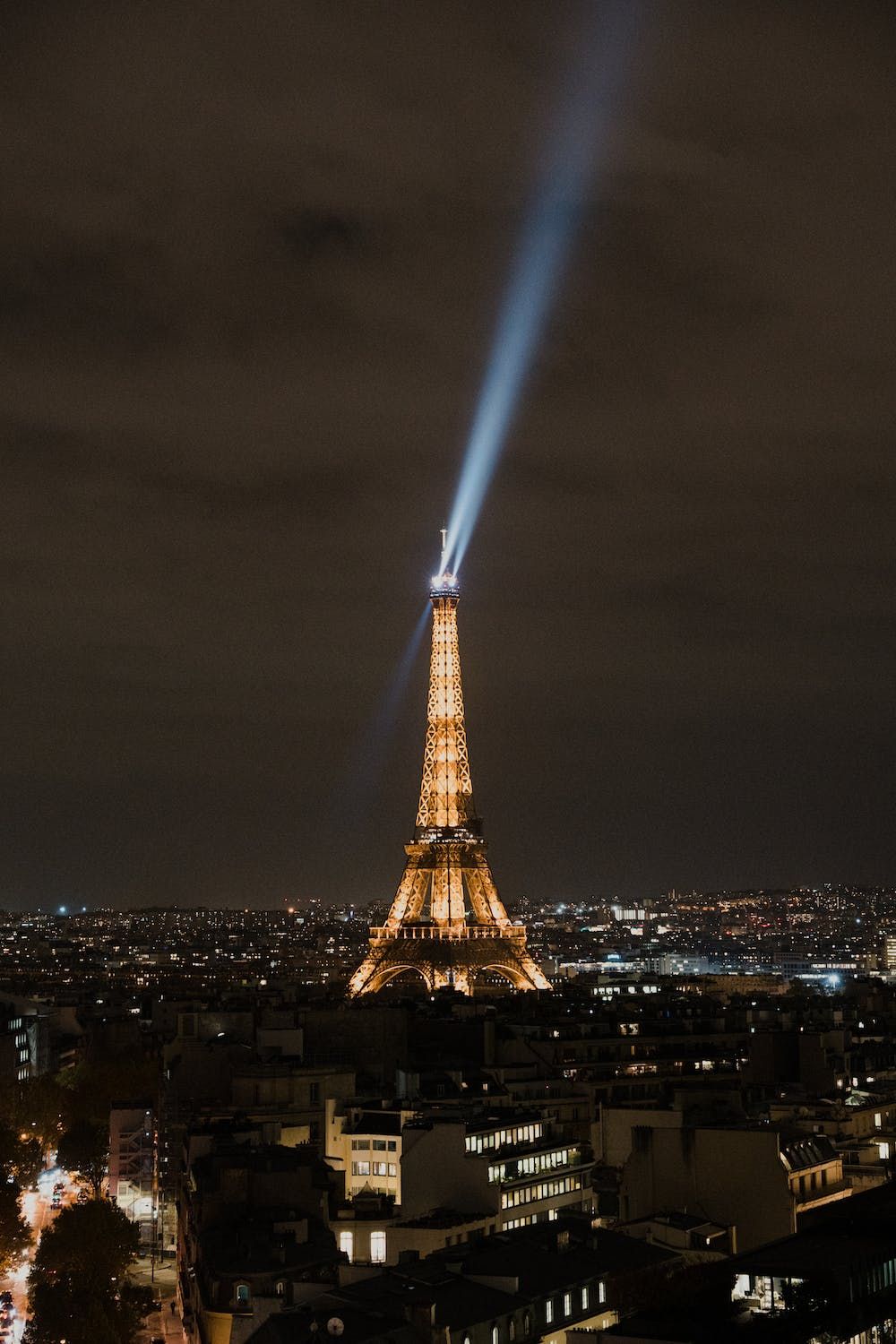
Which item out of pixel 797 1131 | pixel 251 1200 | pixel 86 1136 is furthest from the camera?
pixel 86 1136

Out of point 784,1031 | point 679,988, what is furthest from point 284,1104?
point 679,988

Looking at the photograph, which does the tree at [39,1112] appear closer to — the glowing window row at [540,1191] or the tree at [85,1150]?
the tree at [85,1150]

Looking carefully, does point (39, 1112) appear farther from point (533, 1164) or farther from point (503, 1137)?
point (533, 1164)

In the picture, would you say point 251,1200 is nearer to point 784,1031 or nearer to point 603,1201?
point 603,1201

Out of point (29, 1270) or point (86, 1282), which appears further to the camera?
point (29, 1270)

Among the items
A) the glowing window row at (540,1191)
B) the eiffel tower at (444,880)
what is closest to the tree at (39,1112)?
the glowing window row at (540,1191)

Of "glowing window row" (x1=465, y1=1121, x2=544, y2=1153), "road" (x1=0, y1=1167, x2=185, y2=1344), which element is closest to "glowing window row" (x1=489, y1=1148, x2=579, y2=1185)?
"glowing window row" (x1=465, y1=1121, x2=544, y2=1153)

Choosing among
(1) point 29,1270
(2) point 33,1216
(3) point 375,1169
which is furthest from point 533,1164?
(2) point 33,1216

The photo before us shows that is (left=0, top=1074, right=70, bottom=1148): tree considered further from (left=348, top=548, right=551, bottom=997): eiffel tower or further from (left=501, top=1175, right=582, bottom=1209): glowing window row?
(left=348, top=548, right=551, bottom=997): eiffel tower
